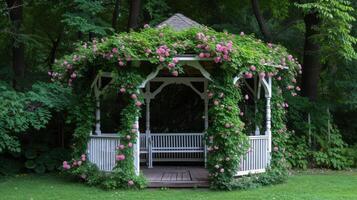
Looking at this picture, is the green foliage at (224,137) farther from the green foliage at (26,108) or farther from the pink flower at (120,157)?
the green foliage at (26,108)

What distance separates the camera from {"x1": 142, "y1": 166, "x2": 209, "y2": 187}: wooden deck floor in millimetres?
9344

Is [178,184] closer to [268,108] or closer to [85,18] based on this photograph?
[268,108]

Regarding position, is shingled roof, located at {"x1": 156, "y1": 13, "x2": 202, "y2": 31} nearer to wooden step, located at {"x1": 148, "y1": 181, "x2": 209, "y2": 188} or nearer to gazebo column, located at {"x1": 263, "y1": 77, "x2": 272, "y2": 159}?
gazebo column, located at {"x1": 263, "y1": 77, "x2": 272, "y2": 159}

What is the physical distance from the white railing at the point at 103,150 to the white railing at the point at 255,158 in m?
2.58

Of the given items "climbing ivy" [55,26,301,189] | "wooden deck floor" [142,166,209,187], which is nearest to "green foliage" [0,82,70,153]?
"climbing ivy" [55,26,301,189]

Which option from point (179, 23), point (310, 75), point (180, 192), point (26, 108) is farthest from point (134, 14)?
point (180, 192)

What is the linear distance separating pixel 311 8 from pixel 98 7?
19.1 ft

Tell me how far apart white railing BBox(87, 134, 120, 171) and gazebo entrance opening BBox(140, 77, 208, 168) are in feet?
6.09

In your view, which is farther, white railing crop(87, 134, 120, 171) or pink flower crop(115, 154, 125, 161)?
white railing crop(87, 134, 120, 171)

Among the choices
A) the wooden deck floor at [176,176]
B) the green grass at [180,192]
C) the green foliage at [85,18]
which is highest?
the green foliage at [85,18]

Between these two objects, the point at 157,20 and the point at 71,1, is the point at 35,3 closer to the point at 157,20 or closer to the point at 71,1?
the point at 71,1

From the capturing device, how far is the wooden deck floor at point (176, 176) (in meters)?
9.34

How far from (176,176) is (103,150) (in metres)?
1.69

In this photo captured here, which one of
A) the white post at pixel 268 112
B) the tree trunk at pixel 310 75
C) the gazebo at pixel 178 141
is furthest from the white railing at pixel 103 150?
the tree trunk at pixel 310 75
